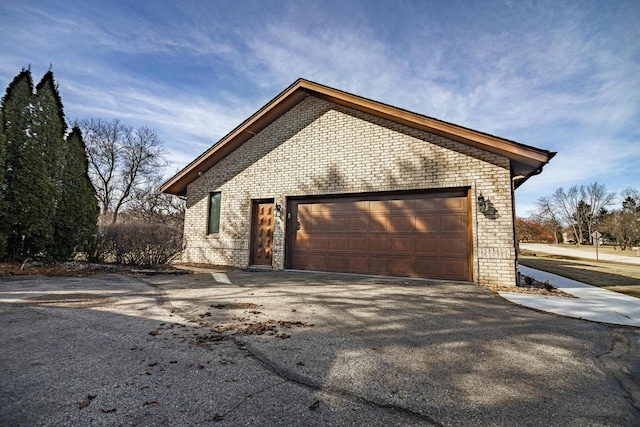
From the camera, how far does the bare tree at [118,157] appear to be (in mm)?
26938

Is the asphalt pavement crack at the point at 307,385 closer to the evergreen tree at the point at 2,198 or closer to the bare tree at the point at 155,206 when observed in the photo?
the evergreen tree at the point at 2,198

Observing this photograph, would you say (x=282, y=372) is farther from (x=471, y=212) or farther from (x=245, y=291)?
(x=471, y=212)

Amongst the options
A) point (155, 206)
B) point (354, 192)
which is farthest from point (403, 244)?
point (155, 206)

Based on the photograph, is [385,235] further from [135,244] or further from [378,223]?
[135,244]

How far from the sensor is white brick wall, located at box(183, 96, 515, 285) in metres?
7.35

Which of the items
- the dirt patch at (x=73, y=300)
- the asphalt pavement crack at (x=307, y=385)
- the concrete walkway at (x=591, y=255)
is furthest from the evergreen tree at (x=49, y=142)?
the concrete walkway at (x=591, y=255)

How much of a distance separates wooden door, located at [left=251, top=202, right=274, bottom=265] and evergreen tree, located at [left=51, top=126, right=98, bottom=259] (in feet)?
18.2

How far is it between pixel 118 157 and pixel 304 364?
1311 inches

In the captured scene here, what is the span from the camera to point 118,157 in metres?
28.0

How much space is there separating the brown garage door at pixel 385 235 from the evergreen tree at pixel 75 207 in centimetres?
721

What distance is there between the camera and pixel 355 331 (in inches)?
137

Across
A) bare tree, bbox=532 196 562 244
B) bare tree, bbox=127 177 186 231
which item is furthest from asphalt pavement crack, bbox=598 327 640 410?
bare tree, bbox=532 196 562 244

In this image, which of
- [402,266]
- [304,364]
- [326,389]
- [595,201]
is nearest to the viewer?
[326,389]

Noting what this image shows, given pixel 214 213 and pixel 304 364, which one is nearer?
pixel 304 364
